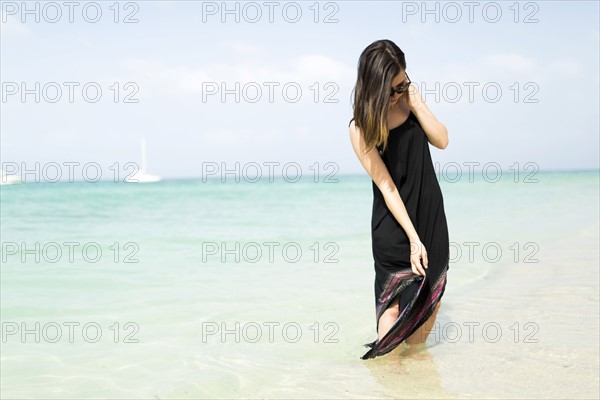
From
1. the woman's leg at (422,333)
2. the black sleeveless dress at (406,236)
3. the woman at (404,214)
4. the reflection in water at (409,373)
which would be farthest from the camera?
the woman's leg at (422,333)

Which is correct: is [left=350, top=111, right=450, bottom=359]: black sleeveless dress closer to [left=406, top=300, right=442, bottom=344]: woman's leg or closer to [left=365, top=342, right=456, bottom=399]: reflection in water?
[left=365, top=342, right=456, bottom=399]: reflection in water

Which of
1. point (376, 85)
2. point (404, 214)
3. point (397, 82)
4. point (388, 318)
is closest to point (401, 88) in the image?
point (397, 82)

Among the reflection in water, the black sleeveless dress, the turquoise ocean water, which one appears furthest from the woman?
the turquoise ocean water

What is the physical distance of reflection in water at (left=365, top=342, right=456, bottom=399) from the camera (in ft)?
9.74

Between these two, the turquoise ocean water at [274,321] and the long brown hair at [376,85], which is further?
the turquoise ocean water at [274,321]

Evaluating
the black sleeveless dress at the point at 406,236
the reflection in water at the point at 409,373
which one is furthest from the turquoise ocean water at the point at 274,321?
the black sleeveless dress at the point at 406,236

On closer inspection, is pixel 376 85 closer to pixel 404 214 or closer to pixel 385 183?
pixel 385 183

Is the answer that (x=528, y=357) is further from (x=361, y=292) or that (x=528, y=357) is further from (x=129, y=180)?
(x=129, y=180)

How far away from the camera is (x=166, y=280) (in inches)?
249

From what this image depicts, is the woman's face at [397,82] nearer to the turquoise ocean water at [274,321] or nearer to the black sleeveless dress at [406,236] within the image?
the black sleeveless dress at [406,236]

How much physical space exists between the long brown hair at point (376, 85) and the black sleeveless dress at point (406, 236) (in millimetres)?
281

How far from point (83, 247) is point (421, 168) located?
23.1 ft

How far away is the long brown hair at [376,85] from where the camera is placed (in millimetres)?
2984

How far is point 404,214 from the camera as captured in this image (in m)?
3.31
